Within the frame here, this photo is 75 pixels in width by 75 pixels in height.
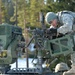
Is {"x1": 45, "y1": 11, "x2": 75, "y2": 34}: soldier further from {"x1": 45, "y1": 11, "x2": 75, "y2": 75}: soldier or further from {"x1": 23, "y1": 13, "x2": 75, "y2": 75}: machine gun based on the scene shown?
{"x1": 23, "y1": 13, "x2": 75, "y2": 75}: machine gun

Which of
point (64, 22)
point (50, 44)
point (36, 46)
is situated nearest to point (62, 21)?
point (64, 22)

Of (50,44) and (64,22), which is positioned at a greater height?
(64,22)

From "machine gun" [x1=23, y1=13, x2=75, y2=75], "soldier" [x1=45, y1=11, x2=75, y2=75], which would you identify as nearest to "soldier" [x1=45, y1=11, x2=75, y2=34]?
"soldier" [x1=45, y1=11, x2=75, y2=75]

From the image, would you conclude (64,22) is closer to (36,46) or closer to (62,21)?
(62,21)

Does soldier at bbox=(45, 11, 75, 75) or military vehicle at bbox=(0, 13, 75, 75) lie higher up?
soldier at bbox=(45, 11, 75, 75)

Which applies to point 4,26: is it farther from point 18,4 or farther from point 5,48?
point 18,4

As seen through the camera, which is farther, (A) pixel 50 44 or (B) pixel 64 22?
(A) pixel 50 44

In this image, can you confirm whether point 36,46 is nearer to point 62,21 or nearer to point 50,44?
point 50,44

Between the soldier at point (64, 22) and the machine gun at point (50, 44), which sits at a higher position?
the soldier at point (64, 22)

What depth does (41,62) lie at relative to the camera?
5812 millimetres

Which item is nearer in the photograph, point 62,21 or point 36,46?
point 62,21

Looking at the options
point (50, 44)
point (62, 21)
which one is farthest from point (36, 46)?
point (62, 21)

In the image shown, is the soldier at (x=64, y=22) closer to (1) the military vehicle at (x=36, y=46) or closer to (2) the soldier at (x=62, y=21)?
(2) the soldier at (x=62, y=21)

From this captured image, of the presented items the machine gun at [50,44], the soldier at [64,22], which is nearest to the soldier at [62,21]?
the soldier at [64,22]
